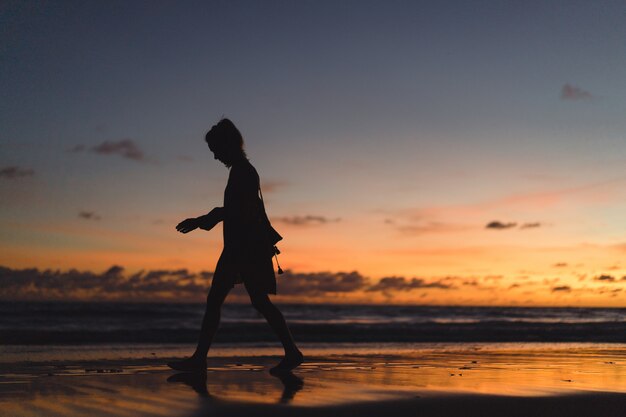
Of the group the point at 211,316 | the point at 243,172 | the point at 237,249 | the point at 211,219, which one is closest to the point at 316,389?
the point at 211,316

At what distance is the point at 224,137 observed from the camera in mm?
6043

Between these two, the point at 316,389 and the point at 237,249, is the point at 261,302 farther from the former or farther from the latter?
the point at 316,389

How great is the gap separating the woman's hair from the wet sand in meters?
1.98

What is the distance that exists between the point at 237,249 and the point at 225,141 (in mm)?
950

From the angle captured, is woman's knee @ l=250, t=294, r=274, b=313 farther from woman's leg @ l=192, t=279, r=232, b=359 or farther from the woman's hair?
the woman's hair

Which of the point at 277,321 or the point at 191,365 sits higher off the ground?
the point at 277,321

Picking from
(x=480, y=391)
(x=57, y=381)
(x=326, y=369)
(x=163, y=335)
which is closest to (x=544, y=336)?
(x=163, y=335)

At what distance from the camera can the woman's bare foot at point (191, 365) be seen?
5.97 m

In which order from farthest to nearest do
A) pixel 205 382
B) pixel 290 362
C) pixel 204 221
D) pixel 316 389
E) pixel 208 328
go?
pixel 290 362
pixel 208 328
pixel 204 221
pixel 205 382
pixel 316 389

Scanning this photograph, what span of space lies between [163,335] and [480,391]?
10771mm

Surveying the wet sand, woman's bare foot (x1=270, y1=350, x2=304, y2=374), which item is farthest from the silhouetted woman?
the wet sand

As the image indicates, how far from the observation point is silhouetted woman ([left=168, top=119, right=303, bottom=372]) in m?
5.97

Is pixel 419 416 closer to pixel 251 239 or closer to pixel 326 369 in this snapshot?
pixel 251 239

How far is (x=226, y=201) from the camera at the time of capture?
19.9 ft
